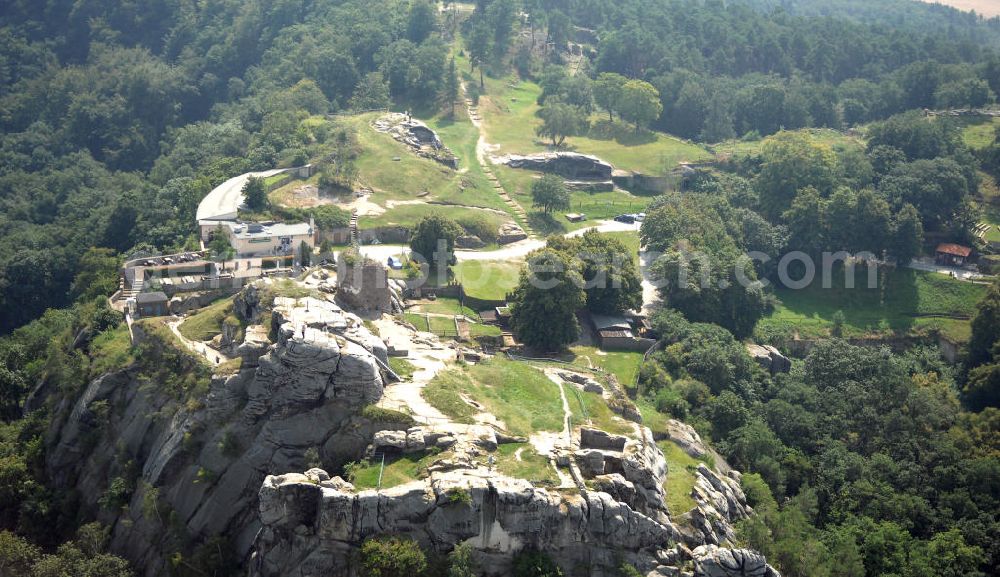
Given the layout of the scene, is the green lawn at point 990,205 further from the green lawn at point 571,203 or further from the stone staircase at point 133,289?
the stone staircase at point 133,289

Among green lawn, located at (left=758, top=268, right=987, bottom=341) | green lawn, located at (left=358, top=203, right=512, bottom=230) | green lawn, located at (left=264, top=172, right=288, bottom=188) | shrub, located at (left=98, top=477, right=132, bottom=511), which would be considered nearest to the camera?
shrub, located at (left=98, top=477, right=132, bottom=511)

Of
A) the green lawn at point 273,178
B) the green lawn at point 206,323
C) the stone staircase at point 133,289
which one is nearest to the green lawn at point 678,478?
the green lawn at point 206,323

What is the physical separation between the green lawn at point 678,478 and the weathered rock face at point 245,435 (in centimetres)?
1267

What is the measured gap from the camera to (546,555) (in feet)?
129

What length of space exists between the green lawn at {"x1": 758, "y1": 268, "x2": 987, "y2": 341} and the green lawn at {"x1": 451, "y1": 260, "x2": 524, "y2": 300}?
745 inches

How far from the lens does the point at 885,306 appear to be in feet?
266

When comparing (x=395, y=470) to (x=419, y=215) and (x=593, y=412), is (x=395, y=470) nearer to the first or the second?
(x=593, y=412)

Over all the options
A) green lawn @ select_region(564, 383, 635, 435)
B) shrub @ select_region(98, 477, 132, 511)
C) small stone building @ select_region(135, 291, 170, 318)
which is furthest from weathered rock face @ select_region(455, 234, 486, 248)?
shrub @ select_region(98, 477, 132, 511)

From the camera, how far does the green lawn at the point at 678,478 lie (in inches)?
1747

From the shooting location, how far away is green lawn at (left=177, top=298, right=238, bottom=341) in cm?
5200

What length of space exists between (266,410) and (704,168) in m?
62.7

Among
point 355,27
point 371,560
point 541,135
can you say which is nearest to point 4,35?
point 355,27

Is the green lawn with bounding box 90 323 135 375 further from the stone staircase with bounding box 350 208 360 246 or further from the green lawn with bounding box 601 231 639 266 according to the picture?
Result: the green lawn with bounding box 601 231 639 266

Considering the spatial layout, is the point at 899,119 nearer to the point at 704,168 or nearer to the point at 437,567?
the point at 704,168
